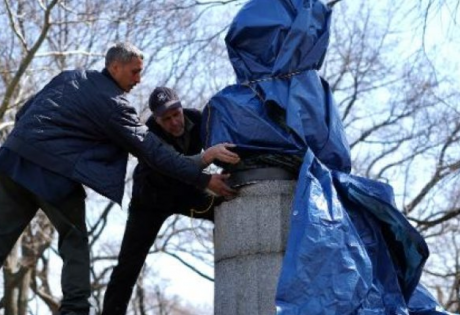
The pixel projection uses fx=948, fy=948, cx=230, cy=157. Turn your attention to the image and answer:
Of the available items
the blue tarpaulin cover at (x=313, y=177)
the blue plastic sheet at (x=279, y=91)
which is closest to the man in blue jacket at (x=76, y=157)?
the blue plastic sheet at (x=279, y=91)

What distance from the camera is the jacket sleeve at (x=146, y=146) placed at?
5.60 metres

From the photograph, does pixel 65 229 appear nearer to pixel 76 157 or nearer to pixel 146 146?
pixel 76 157

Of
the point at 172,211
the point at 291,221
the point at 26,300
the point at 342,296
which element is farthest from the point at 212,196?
the point at 26,300

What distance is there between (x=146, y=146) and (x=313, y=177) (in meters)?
1.04

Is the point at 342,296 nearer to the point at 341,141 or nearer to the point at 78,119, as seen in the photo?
the point at 341,141

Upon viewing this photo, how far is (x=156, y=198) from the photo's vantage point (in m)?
6.43

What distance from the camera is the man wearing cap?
632cm

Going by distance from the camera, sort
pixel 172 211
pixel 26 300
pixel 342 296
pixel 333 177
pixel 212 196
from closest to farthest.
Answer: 1. pixel 342 296
2. pixel 333 177
3. pixel 212 196
4. pixel 172 211
5. pixel 26 300

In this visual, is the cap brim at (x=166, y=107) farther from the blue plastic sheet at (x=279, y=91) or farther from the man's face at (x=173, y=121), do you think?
the blue plastic sheet at (x=279, y=91)

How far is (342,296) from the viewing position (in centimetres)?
498

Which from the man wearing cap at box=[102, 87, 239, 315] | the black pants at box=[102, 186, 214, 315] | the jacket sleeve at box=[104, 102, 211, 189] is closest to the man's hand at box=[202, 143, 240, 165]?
the jacket sleeve at box=[104, 102, 211, 189]

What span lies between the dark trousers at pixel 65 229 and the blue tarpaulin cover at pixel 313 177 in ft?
3.20

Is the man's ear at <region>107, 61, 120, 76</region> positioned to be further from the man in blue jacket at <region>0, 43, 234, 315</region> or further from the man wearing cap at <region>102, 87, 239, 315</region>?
the man wearing cap at <region>102, 87, 239, 315</region>

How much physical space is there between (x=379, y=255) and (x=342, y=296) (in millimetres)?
699
